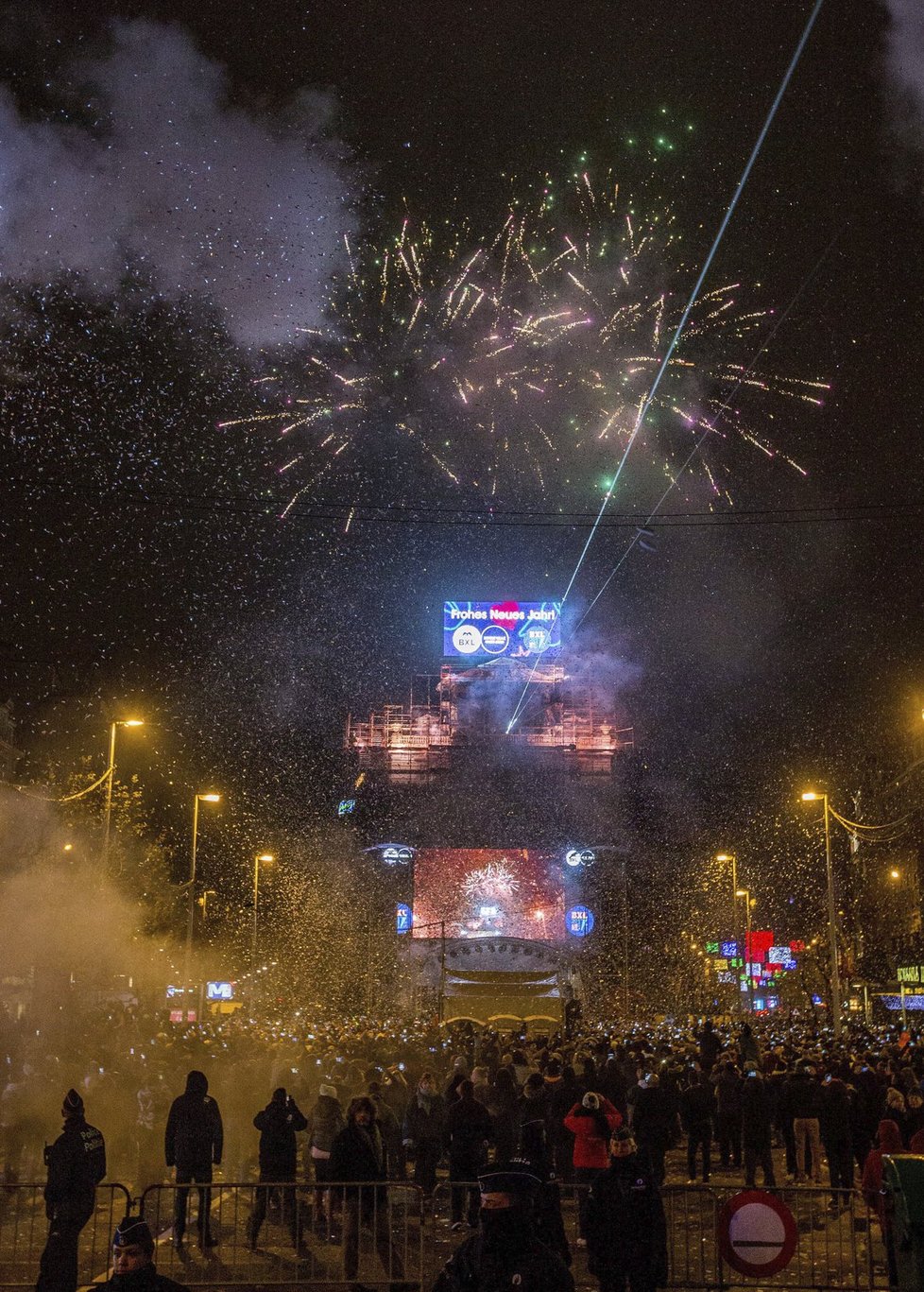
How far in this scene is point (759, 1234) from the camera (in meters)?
8.84

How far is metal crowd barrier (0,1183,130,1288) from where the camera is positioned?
10986 millimetres

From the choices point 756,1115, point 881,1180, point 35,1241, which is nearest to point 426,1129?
point 35,1241

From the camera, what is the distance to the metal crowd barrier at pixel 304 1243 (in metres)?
10.5

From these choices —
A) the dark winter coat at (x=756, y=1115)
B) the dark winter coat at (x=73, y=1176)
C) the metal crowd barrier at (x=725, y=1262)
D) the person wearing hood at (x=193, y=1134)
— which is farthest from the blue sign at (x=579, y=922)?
the dark winter coat at (x=73, y=1176)

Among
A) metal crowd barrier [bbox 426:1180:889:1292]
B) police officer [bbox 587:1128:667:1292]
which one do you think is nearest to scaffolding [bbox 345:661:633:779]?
metal crowd barrier [bbox 426:1180:889:1292]

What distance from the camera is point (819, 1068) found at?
18.7 meters

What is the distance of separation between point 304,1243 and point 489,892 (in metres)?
61.8

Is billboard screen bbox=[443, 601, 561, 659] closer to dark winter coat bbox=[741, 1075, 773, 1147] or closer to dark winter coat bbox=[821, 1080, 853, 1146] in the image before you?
dark winter coat bbox=[741, 1075, 773, 1147]

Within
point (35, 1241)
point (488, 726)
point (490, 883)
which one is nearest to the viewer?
point (35, 1241)

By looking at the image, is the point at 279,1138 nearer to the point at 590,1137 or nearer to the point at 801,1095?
the point at 590,1137

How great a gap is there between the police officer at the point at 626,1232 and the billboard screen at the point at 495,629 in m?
81.2

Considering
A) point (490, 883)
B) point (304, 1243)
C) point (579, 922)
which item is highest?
point (490, 883)

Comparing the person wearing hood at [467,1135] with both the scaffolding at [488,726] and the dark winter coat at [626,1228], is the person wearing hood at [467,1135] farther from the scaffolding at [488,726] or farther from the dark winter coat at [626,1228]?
the scaffolding at [488,726]

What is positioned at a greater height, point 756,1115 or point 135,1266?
point 135,1266
